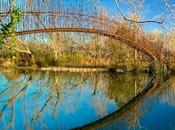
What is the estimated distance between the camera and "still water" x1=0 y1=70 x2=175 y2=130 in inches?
380

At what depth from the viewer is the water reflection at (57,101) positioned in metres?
9.70

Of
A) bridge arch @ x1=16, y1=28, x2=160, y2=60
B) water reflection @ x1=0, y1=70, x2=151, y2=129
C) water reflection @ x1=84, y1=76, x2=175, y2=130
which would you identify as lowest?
water reflection @ x1=84, y1=76, x2=175, y2=130

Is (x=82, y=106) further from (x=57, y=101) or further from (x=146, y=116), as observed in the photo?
(x=146, y=116)

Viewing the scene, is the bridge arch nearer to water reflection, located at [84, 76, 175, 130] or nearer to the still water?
the still water

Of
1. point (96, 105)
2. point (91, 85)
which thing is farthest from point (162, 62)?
point (96, 105)

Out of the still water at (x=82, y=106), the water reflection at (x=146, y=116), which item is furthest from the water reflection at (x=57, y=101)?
the water reflection at (x=146, y=116)

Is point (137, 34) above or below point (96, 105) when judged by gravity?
above

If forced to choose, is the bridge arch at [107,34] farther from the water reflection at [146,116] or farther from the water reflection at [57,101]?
the water reflection at [146,116]

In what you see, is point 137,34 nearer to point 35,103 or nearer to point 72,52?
point 72,52

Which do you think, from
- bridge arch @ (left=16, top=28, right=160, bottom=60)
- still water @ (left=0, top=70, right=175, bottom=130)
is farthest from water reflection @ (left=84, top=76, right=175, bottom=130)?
bridge arch @ (left=16, top=28, right=160, bottom=60)

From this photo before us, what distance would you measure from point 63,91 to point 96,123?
530 centimetres

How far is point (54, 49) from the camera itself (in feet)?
90.6

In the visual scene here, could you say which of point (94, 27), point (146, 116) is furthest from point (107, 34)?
point (146, 116)

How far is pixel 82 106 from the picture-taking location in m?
11.8
